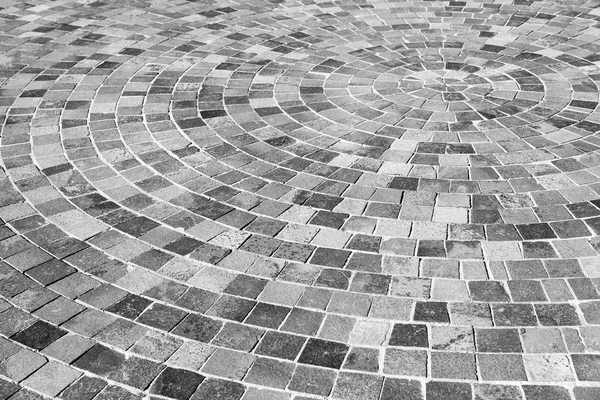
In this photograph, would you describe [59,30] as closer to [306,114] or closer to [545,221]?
[306,114]

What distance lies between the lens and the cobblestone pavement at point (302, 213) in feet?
11.5

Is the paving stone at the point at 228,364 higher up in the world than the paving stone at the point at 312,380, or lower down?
lower down

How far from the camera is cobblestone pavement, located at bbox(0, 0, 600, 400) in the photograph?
11.5 ft

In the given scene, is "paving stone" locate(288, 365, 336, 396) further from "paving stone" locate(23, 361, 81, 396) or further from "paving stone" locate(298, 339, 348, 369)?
"paving stone" locate(23, 361, 81, 396)

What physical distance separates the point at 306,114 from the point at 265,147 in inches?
29.0

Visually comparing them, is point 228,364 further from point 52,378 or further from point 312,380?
point 52,378

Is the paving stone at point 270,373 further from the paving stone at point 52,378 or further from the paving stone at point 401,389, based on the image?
the paving stone at point 52,378

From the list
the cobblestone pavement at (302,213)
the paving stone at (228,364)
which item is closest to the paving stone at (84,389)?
the cobblestone pavement at (302,213)

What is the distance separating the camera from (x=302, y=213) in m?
4.79

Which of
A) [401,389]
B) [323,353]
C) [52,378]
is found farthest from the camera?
[323,353]

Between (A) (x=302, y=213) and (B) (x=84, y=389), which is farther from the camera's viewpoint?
(A) (x=302, y=213)

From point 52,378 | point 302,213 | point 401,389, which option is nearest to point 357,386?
point 401,389

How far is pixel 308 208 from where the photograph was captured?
485cm

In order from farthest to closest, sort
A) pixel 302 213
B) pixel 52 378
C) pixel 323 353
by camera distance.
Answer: pixel 302 213 < pixel 323 353 < pixel 52 378
